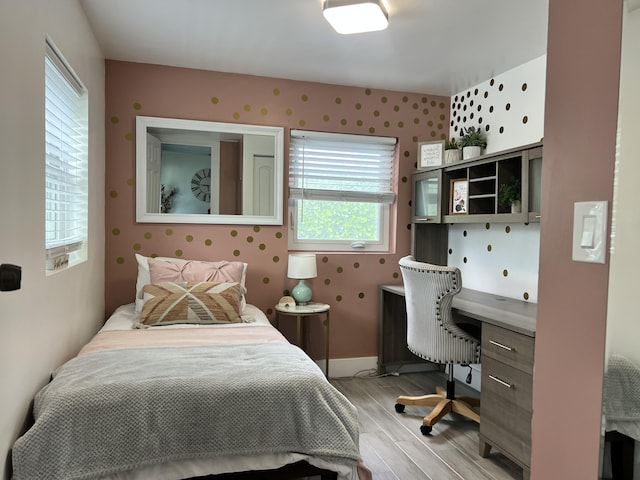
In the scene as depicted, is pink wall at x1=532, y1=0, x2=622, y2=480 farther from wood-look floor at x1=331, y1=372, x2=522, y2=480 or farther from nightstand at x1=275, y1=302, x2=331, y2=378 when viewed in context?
nightstand at x1=275, y1=302, x2=331, y2=378

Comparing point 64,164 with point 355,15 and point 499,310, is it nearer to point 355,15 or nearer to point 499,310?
point 355,15

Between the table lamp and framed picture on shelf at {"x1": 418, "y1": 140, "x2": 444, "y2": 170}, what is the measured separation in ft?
3.88

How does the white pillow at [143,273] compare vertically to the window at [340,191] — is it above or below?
below

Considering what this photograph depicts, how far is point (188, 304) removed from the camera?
9.68ft

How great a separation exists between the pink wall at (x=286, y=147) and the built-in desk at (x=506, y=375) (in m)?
1.14

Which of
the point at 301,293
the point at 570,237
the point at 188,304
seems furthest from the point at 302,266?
the point at 570,237

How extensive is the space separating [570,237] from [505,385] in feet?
5.74

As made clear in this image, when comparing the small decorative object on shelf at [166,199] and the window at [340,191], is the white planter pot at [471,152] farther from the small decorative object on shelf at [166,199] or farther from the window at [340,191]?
the small decorative object on shelf at [166,199]

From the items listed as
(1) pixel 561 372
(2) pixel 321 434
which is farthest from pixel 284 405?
(1) pixel 561 372

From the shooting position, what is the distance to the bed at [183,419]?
5.62 feet

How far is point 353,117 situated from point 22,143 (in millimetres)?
2685

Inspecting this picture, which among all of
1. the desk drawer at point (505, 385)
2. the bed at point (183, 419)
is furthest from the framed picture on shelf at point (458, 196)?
the bed at point (183, 419)

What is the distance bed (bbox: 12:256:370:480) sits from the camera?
Answer: 5.62ft

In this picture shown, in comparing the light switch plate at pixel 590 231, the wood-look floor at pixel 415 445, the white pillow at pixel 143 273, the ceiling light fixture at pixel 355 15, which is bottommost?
the wood-look floor at pixel 415 445
